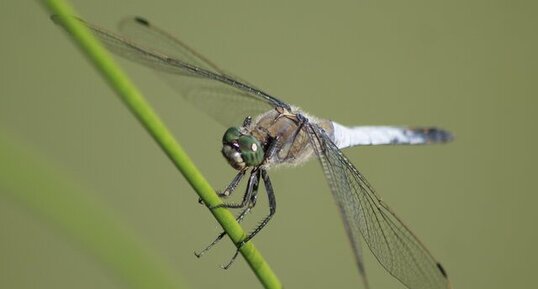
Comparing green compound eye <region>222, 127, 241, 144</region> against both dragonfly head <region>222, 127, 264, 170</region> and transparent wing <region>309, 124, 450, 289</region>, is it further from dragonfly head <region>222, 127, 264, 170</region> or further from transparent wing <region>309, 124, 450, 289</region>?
transparent wing <region>309, 124, 450, 289</region>

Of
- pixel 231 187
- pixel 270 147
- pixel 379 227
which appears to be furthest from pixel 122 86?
pixel 379 227

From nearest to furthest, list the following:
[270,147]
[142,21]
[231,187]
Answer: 1. [231,187]
2. [270,147]
3. [142,21]

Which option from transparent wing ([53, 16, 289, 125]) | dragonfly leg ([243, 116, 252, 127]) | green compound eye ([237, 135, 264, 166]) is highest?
transparent wing ([53, 16, 289, 125])

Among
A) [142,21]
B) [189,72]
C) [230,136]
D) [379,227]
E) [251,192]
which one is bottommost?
[379,227]

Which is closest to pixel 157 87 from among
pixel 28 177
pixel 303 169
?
pixel 303 169

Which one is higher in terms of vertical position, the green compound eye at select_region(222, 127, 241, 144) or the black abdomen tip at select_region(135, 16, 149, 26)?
the black abdomen tip at select_region(135, 16, 149, 26)

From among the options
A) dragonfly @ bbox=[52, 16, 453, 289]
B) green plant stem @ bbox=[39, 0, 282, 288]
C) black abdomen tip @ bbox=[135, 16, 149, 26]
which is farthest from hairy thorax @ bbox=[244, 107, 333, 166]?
green plant stem @ bbox=[39, 0, 282, 288]

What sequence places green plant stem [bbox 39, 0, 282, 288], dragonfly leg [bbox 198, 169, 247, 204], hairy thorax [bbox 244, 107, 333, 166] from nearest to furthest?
green plant stem [bbox 39, 0, 282, 288]
dragonfly leg [bbox 198, 169, 247, 204]
hairy thorax [bbox 244, 107, 333, 166]

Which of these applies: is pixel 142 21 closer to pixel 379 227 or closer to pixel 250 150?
Result: pixel 250 150
